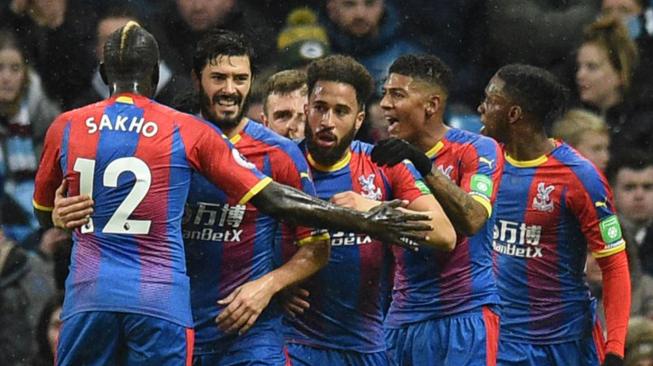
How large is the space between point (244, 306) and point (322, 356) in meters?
0.82

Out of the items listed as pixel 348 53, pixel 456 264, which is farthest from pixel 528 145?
pixel 348 53

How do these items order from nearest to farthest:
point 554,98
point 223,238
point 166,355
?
point 166,355 → point 223,238 → point 554,98

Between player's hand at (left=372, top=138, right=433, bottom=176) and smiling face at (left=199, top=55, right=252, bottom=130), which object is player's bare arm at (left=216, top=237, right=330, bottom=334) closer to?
player's hand at (left=372, top=138, right=433, bottom=176)

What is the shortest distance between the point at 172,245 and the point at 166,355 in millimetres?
443

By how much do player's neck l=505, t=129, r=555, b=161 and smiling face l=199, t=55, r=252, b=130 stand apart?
6.07 feet

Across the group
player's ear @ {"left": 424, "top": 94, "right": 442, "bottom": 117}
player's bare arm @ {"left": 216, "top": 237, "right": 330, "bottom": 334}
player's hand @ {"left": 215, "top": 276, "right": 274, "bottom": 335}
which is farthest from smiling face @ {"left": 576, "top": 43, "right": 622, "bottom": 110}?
player's hand @ {"left": 215, "top": 276, "right": 274, "bottom": 335}

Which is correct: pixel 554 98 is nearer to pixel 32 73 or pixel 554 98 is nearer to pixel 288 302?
pixel 288 302

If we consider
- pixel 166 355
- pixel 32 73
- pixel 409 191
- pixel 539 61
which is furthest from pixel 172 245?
pixel 539 61

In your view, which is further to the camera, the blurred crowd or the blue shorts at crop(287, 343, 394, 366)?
the blurred crowd

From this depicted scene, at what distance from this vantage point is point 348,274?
23.7ft

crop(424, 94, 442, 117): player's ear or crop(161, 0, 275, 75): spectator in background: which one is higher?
crop(161, 0, 275, 75): spectator in background

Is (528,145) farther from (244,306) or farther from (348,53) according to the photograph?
(244,306)

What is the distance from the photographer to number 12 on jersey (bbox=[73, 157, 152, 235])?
6.10m

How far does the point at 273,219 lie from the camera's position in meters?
6.88
